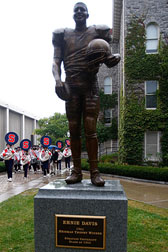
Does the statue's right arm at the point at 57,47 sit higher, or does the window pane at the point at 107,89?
the window pane at the point at 107,89

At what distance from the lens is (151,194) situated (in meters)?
9.84

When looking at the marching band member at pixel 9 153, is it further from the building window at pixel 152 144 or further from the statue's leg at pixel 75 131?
the statue's leg at pixel 75 131

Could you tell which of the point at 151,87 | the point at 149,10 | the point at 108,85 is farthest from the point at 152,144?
the point at 108,85

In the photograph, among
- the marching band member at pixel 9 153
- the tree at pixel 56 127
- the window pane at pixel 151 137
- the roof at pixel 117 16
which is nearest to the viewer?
the marching band member at pixel 9 153

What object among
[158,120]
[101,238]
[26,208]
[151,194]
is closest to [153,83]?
[158,120]

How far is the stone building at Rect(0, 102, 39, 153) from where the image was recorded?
142 feet

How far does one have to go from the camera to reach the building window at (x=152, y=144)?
700 inches

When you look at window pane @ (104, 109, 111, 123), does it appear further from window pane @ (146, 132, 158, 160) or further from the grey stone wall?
the grey stone wall

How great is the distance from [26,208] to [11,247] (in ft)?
8.52

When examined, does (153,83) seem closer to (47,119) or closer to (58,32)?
(58,32)

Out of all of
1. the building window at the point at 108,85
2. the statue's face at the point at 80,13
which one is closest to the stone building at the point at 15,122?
the building window at the point at 108,85

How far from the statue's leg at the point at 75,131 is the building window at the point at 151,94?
1445 centimetres

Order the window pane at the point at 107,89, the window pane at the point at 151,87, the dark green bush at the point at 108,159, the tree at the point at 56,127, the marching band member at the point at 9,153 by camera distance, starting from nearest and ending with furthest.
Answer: the marching band member at the point at 9,153
the window pane at the point at 151,87
the dark green bush at the point at 108,159
the window pane at the point at 107,89
the tree at the point at 56,127

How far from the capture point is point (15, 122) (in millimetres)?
50000
